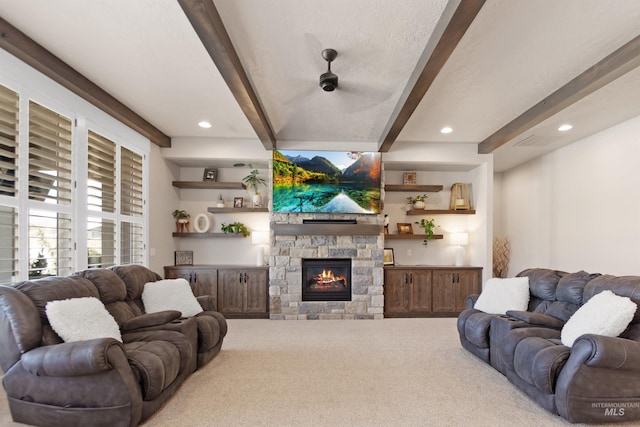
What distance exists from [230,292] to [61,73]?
3.31 metres

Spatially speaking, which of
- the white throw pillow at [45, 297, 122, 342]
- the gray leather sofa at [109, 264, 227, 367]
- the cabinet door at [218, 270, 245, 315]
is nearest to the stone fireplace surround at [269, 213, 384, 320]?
the cabinet door at [218, 270, 245, 315]

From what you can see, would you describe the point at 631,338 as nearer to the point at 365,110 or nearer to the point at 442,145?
the point at 365,110

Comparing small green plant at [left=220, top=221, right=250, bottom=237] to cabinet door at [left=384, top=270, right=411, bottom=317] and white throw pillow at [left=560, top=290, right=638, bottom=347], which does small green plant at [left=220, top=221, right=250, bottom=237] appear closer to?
cabinet door at [left=384, top=270, right=411, bottom=317]

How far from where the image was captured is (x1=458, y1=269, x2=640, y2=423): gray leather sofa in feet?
6.68

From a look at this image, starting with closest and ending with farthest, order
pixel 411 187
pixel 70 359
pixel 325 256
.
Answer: pixel 70 359 < pixel 325 256 < pixel 411 187

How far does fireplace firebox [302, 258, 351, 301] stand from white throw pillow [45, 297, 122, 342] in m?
2.88

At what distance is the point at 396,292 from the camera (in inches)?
195

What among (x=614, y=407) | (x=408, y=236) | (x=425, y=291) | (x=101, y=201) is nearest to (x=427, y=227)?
(x=408, y=236)

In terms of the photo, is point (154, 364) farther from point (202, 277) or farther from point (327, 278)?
point (327, 278)

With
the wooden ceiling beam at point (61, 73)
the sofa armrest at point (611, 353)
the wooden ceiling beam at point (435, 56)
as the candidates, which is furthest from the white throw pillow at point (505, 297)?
the wooden ceiling beam at point (61, 73)

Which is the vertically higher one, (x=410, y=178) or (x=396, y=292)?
(x=410, y=178)

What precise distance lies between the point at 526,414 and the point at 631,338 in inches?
37.2

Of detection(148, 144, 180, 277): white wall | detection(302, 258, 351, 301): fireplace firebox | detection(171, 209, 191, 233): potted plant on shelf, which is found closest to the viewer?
detection(148, 144, 180, 277): white wall

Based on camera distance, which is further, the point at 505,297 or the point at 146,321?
the point at 505,297
